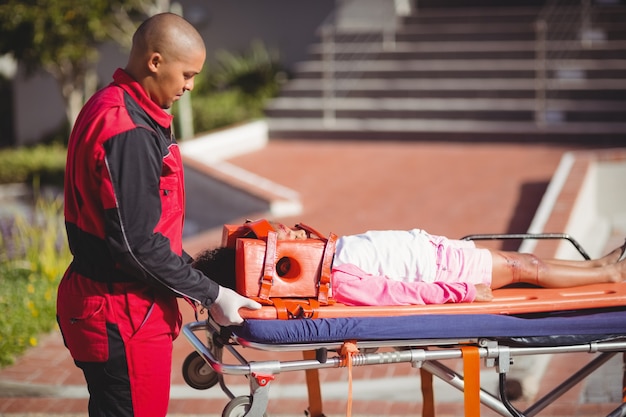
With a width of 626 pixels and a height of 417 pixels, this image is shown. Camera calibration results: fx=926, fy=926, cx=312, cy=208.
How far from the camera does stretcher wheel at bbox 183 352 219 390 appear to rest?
4512mm

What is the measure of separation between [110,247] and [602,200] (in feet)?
27.4

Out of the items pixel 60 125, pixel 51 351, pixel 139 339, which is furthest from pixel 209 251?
pixel 60 125

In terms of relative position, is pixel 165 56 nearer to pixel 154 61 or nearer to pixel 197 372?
pixel 154 61

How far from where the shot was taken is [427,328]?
12.6 feet

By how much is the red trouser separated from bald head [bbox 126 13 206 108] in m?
0.77

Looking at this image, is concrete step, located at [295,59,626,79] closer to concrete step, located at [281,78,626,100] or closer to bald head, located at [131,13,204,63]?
concrete step, located at [281,78,626,100]

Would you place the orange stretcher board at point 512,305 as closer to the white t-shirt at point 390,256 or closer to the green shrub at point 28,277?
the white t-shirt at point 390,256

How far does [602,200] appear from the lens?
10656mm

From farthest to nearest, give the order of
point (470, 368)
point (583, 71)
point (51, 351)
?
point (583, 71), point (51, 351), point (470, 368)

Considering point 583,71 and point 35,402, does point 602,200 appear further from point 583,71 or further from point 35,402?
point 35,402

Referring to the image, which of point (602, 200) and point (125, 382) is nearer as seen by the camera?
point (125, 382)

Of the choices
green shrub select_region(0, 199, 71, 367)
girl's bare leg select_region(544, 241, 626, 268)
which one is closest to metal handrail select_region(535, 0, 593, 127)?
green shrub select_region(0, 199, 71, 367)

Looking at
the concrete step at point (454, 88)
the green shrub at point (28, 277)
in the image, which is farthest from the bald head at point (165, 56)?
the concrete step at point (454, 88)

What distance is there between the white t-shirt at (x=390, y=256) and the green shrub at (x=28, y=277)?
3270mm
